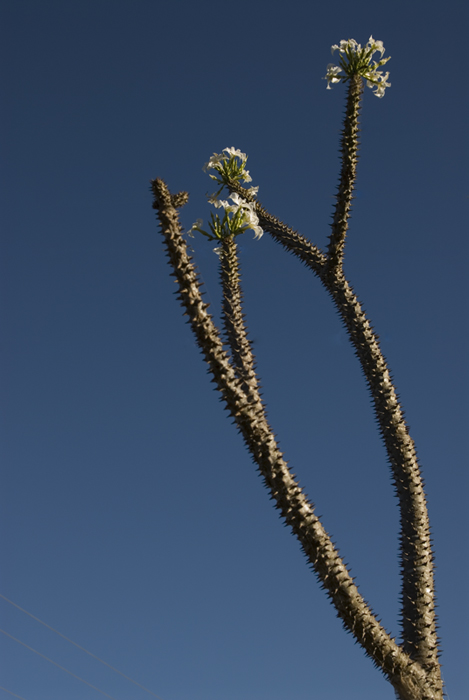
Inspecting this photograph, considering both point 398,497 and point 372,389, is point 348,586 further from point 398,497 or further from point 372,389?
point 372,389

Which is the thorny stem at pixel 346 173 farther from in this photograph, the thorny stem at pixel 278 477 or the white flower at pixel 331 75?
the thorny stem at pixel 278 477

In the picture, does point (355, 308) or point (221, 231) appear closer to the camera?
point (221, 231)

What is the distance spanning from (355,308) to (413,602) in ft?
12.3

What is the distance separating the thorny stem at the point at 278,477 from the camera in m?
4.85

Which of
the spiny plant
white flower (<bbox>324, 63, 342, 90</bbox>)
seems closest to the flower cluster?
the spiny plant

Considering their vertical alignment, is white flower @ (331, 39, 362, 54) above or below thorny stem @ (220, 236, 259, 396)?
above

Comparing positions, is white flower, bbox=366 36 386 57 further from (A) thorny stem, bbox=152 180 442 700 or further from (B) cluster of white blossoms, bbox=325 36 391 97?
(A) thorny stem, bbox=152 180 442 700

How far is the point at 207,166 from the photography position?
7.79m

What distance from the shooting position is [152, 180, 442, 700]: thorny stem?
15.9ft

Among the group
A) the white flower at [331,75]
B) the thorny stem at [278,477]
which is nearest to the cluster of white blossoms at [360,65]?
the white flower at [331,75]

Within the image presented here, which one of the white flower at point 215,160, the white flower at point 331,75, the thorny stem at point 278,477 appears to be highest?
the white flower at point 331,75

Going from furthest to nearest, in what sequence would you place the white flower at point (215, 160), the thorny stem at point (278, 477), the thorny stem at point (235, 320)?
the white flower at point (215, 160), the thorny stem at point (235, 320), the thorny stem at point (278, 477)

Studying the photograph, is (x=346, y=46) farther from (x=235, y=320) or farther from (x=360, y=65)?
(x=235, y=320)

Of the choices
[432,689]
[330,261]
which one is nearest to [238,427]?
[432,689]
